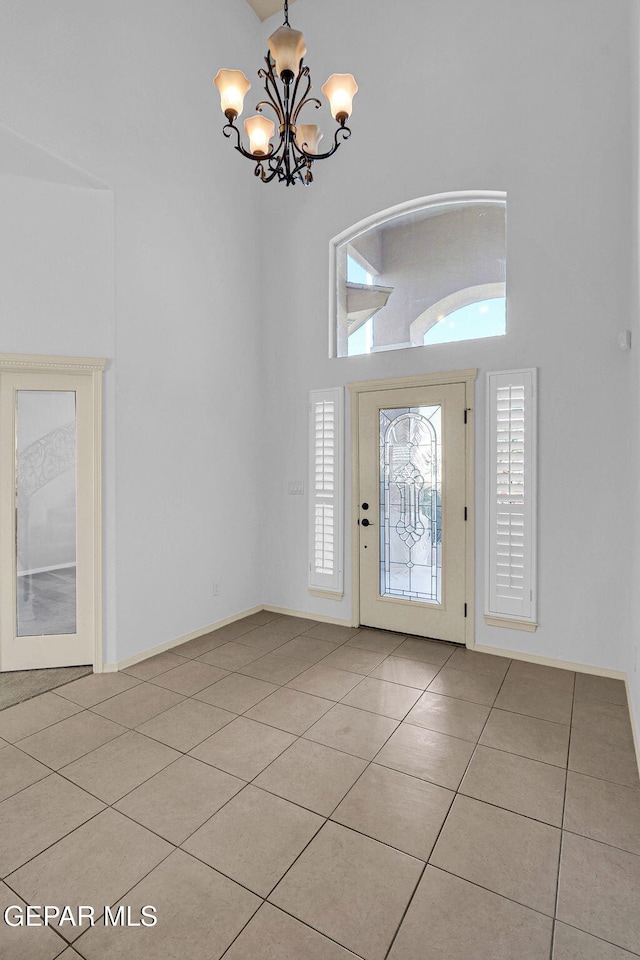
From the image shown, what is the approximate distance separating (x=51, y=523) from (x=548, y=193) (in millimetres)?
4375

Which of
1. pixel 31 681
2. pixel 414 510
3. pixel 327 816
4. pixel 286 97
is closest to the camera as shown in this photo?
pixel 327 816

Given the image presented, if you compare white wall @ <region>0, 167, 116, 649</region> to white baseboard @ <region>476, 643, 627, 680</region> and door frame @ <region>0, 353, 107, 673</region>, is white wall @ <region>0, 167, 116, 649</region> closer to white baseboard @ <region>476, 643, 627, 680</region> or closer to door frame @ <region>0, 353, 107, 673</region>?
door frame @ <region>0, 353, 107, 673</region>

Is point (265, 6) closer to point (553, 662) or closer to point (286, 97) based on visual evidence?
point (286, 97)

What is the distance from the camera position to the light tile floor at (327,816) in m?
1.59

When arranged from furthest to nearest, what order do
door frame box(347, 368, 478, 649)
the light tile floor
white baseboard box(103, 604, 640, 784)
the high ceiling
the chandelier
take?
1. the high ceiling
2. door frame box(347, 368, 478, 649)
3. white baseboard box(103, 604, 640, 784)
4. the chandelier
5. the light tile floor

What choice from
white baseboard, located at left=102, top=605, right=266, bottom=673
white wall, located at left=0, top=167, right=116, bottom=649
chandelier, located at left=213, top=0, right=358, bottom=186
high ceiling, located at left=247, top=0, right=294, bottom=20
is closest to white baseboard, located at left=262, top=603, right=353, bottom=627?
white baseboard, located at left=102, top=605, right=266, bottom=673

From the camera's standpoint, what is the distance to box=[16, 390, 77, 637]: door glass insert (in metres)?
3.61

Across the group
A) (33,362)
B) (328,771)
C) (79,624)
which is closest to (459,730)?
(328,771)

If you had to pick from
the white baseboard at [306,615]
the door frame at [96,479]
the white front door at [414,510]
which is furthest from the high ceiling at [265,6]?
the white baseboard at [306,615]

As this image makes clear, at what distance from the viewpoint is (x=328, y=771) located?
7.94ft

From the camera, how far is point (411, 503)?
425 centimetres

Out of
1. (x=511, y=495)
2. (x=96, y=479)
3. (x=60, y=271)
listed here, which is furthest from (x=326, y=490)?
(x=60, y=271)

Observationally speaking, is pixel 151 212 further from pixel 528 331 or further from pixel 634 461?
pixel 634 461

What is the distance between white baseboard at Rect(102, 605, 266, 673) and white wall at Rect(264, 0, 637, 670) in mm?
2238
